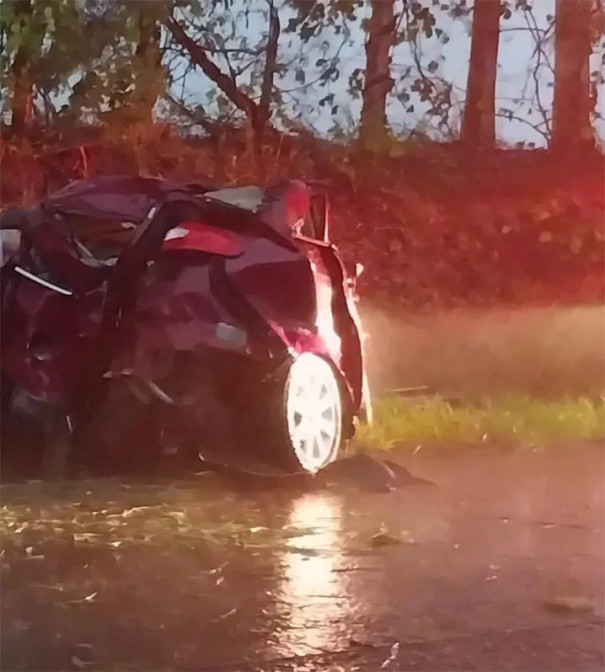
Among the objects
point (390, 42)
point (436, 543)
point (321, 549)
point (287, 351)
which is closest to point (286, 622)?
point (321, 549)

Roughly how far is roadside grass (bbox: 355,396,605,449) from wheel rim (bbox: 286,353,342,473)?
0.15 feet

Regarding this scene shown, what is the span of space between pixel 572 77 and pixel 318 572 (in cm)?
79

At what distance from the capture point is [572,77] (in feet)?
5.26

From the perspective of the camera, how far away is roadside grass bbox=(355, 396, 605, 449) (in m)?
1.58

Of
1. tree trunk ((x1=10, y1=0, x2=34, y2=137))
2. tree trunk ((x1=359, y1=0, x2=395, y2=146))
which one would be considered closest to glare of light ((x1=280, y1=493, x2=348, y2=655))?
tree trunk ((x1=359, y1=0, x2=395, y2=146))

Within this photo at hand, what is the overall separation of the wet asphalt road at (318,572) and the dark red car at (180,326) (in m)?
0.08

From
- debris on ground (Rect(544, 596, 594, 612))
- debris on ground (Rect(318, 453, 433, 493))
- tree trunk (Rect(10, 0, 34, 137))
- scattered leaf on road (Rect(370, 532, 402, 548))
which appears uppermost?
tree trunk (Rect(10, 0, 34, 137))

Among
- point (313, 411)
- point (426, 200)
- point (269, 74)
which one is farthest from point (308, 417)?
point (269, 74)

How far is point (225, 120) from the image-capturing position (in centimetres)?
160

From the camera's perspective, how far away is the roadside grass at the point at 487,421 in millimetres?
1585

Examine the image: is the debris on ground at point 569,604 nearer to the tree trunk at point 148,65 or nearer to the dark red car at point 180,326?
the dark red car at point 180,326

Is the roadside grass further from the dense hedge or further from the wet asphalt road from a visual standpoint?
the dense hedge

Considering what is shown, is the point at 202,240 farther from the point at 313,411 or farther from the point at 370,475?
the point at 370,475

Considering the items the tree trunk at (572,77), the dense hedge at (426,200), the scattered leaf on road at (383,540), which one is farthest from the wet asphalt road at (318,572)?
the tree trunk at (572,77)
